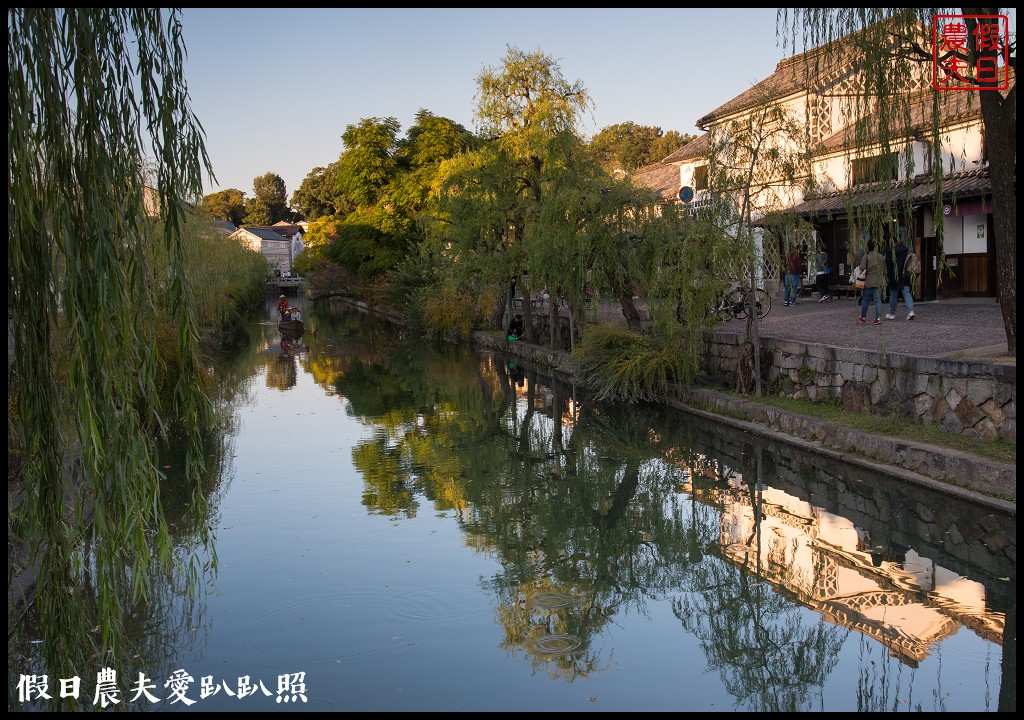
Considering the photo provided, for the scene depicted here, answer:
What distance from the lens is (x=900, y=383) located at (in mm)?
11430

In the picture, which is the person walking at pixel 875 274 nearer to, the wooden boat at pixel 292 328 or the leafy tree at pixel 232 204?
the wooden boat at pixel 292 328

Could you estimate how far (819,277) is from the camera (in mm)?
24828

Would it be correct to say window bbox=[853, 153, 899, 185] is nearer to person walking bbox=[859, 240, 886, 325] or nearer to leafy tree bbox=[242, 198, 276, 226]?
person walking bbox=[859, 240, 886, 325]

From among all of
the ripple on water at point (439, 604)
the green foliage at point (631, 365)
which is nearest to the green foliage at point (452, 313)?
the green foliage at point (631, 365)

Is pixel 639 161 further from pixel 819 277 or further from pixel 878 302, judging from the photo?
pixel 878 302

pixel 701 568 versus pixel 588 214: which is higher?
pixel 588 214

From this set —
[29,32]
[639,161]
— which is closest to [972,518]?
[29,32]

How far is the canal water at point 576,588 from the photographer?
17.6 ft

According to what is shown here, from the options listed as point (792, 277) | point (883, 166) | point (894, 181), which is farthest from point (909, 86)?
point (792, 277)

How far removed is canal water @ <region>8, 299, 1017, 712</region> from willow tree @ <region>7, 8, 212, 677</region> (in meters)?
0.68

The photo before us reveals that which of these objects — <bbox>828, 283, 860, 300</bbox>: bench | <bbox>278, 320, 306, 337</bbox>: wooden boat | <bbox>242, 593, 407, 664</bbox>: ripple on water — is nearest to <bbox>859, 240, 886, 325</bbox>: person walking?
Answer: <bbox>828, 283, 860, 300</bbox>: bench

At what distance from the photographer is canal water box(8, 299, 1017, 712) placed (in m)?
5.36

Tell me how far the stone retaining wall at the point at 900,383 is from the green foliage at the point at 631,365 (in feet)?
3.03

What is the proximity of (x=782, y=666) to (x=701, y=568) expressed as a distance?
77.7 inches
